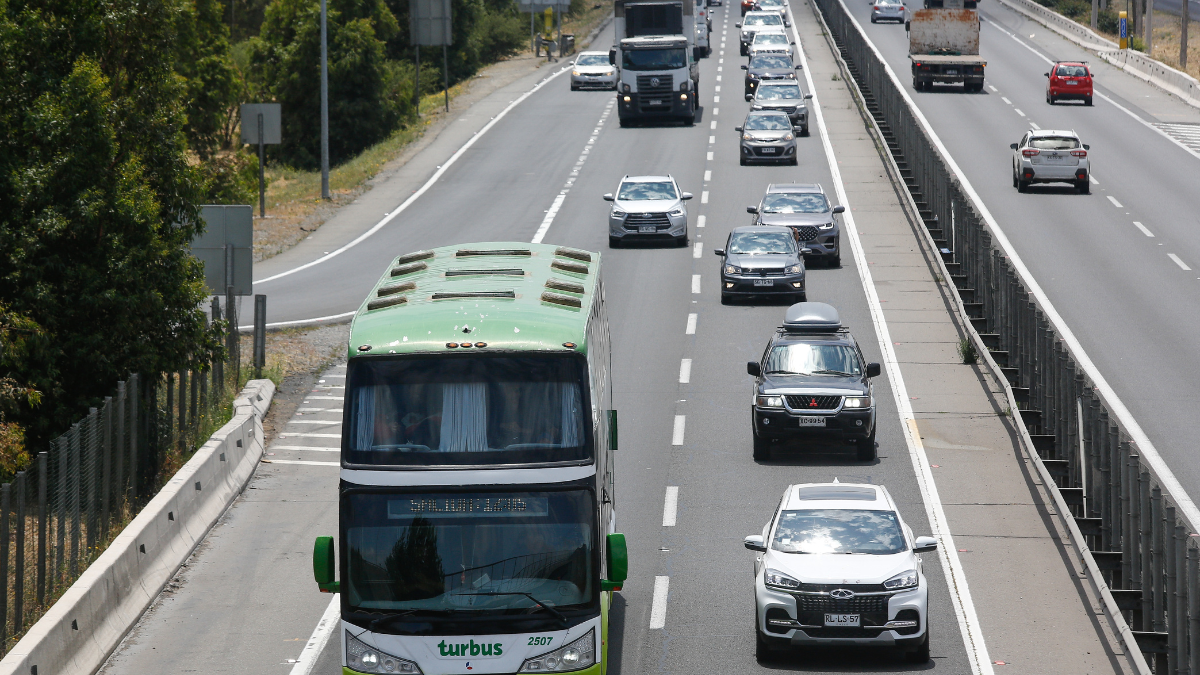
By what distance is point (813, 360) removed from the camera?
23.3 meters

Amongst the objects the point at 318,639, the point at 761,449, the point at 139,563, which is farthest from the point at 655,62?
the point at 318,639

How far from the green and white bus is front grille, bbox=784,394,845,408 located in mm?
10628

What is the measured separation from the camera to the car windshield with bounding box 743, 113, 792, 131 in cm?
4978

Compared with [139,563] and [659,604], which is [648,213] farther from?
[139,563]

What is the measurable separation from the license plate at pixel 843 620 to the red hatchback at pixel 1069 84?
168 feet

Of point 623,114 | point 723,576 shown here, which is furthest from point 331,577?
point 623,114

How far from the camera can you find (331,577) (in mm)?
11555

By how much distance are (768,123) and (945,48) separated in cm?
1693

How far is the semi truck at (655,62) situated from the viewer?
184 feet

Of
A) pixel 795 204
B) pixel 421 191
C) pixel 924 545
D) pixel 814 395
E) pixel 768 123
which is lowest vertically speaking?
pixel 924 545

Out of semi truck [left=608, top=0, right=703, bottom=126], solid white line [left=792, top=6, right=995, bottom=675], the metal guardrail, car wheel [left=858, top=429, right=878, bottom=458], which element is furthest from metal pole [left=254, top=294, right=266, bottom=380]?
semi truck [left=608, top=0, right=703, bottom=126]

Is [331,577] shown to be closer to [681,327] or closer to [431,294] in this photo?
Result: [431,294]

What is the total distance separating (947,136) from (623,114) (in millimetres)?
13459

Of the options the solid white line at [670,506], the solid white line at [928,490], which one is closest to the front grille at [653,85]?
the solid white line at [928,490]
